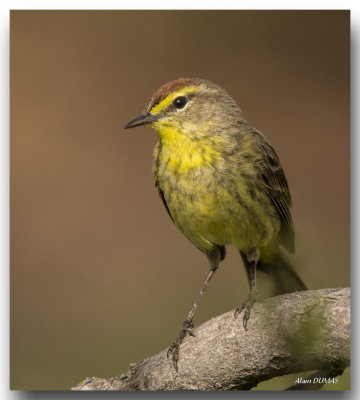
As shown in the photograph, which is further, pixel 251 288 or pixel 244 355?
pixel 251 288

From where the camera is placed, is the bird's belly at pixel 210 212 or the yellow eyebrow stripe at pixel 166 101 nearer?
the bird's belly at pixel 210 212

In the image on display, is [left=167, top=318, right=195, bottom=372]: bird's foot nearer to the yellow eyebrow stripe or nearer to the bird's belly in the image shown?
the bird's belly

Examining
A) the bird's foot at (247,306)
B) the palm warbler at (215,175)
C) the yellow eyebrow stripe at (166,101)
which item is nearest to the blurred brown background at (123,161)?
the bird's foot at (247,306)

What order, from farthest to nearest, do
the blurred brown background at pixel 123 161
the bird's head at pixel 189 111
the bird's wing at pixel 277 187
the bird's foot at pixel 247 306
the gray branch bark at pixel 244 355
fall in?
the blurred brown background at pixel 123 161 → the bird's wing at pixel 277 187 → the bird's head at pixel 189 111 → the bird's foot at pixel 247 306 → the gray branch bark at pixel 244 355

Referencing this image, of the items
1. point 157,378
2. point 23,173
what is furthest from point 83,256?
point 157,378

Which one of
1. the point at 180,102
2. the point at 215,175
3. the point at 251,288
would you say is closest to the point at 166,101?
the point at 180,102

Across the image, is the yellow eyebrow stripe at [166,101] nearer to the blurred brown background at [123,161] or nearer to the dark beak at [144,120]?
the dark beak at [144,120]

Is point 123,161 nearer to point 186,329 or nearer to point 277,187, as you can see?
point 277,187
